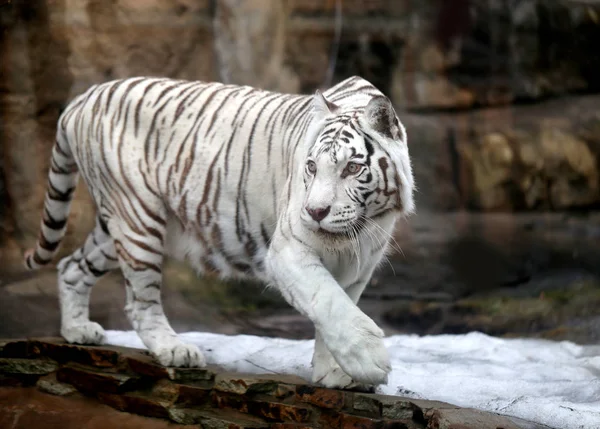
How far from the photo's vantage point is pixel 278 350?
4352 mm

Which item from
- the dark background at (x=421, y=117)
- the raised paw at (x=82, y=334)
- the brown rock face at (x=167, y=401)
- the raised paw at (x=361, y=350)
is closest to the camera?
the raised paw at (x=361, y=350)

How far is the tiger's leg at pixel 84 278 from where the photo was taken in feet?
14.2

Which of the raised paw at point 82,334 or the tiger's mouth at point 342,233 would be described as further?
the raised paw at point 82,334

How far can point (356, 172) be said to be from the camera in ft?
10.3

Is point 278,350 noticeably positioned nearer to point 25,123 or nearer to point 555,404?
point 555,404

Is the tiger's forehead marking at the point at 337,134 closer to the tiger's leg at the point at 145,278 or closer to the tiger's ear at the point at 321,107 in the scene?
the tiger's ear at the point at 321,107

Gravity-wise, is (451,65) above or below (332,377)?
above

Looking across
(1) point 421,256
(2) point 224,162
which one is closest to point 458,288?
(1) point 421,256

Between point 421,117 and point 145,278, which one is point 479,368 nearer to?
point 145,278

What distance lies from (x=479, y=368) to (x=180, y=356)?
1.49 meters

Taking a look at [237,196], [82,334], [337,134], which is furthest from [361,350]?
[82,334]

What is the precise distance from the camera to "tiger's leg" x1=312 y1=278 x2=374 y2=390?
3.47 m

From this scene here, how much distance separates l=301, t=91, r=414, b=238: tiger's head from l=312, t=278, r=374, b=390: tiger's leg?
424 millimetres

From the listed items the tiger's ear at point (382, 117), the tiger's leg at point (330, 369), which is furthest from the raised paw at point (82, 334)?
the tiger's ear at point (382, 117)
